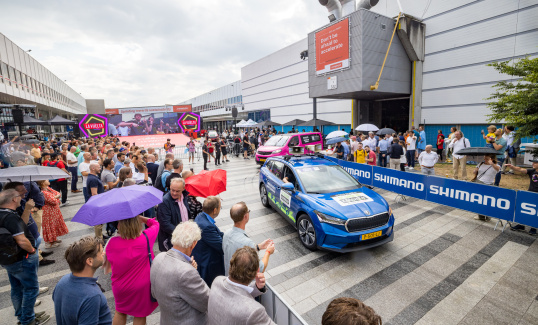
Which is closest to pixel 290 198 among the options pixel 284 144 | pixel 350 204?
pixel 350 204

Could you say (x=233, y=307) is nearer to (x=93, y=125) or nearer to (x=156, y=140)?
(x=156, y=140)

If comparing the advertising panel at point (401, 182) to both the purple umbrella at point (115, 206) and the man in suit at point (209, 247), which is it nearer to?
the man in suit at point (209, 247)

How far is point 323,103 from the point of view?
82.0 feet

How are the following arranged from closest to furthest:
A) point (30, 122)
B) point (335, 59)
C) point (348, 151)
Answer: point (348, 151) < point (335, 59) < point (30, 122)

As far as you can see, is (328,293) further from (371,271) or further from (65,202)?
(65,202)

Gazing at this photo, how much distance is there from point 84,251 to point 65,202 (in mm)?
8869

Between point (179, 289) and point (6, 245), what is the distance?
237 centimetres

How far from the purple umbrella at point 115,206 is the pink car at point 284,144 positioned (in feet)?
35.8

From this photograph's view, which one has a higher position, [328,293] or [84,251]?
[84,251]

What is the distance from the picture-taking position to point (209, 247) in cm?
285

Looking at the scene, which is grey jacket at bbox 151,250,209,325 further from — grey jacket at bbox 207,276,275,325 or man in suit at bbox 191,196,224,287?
man in suit at bbox 191,196,224,287

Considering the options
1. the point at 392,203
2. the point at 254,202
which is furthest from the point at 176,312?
the point at 392,203

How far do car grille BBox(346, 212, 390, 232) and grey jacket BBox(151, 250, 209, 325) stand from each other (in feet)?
10.2

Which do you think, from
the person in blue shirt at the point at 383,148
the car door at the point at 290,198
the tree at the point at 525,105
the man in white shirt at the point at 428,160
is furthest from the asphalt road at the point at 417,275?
the person in blue shirt at the point at 383,148
